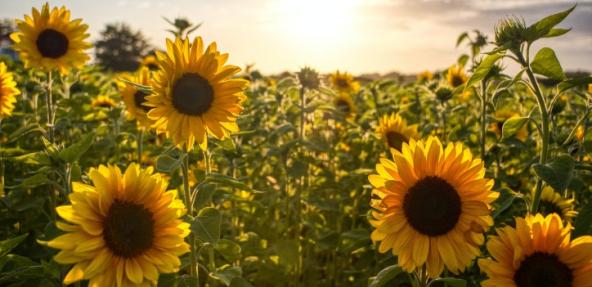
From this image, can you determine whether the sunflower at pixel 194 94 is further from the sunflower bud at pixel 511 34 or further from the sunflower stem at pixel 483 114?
the sunflower stem at pixel 483 114

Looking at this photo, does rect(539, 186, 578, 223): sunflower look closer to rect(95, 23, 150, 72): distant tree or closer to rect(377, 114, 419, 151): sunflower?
rect(377, 114, 419, 151): sunflower

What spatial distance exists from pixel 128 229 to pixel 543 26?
171 cm

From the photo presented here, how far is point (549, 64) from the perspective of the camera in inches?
85.7

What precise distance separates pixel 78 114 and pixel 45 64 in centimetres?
118

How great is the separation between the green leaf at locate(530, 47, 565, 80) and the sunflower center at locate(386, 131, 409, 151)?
159 centimetres

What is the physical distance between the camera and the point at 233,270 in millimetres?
2520

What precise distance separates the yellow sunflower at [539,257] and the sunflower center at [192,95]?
131 cm

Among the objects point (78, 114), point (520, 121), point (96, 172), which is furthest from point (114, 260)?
point (78, 114)

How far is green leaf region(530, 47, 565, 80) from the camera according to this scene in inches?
85.6

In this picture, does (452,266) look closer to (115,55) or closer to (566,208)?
(566,208)

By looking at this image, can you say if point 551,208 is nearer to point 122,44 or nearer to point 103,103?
point 103,103

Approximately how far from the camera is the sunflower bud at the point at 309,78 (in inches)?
165

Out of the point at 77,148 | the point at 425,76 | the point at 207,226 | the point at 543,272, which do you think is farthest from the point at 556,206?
the point at 425,76

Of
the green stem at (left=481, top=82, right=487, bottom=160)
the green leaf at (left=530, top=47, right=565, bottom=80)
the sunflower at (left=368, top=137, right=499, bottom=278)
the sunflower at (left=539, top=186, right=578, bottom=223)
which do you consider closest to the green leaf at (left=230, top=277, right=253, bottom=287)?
the sunflower at (left=368, top=137, right=499, bottom=278)
